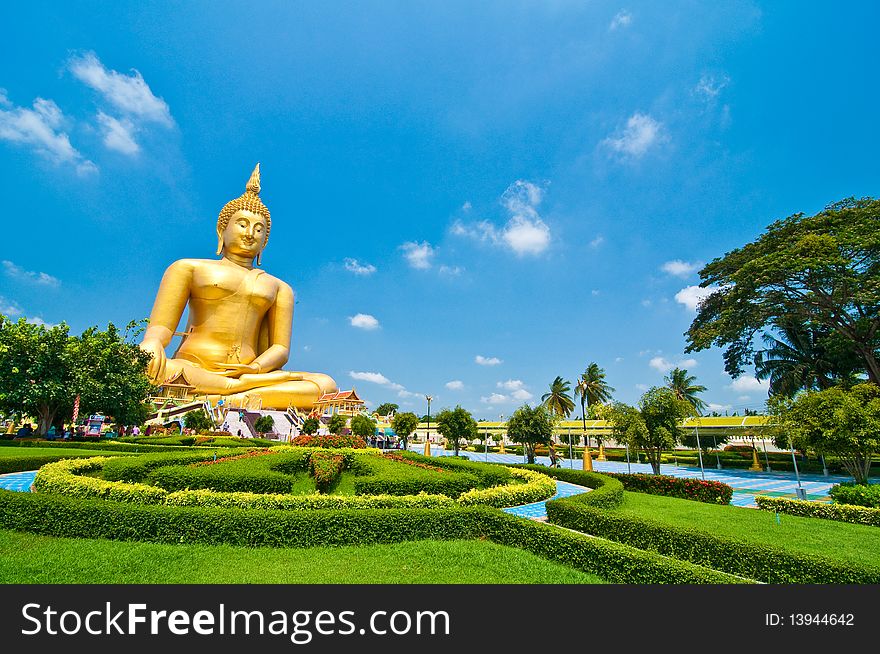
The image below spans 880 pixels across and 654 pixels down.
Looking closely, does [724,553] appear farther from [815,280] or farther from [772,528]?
[815,280]

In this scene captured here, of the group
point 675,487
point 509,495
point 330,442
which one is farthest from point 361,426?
point 509,495

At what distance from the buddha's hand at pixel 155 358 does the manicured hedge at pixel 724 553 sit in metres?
29.5

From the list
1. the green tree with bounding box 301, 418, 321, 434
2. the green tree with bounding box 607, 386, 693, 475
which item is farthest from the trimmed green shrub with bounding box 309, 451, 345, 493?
the green tree with bounding box 301, 418, 321, 434

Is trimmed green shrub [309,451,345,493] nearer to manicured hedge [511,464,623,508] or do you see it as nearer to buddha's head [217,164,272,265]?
manicured hedge [511,464,623,508]

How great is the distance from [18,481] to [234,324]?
22821 mm

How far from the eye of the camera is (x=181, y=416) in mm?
28484

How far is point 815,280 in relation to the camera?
22.2 m

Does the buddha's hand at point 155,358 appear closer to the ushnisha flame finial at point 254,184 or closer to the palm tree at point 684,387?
the ushnisha flame finial at point 254,184

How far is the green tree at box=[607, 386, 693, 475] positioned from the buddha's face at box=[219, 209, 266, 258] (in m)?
29.7

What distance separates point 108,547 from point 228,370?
28.6 m

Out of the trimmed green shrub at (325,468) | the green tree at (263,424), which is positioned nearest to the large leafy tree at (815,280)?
the trimmed green shrub at (325,468)

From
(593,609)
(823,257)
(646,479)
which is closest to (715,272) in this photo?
(823,257)

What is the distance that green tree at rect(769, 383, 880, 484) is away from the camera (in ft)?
40.9

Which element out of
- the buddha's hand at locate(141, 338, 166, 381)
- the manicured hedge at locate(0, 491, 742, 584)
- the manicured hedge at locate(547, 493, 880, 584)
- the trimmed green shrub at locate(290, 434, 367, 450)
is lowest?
the manicured hedge at locate(547, 493, 880, 584)
